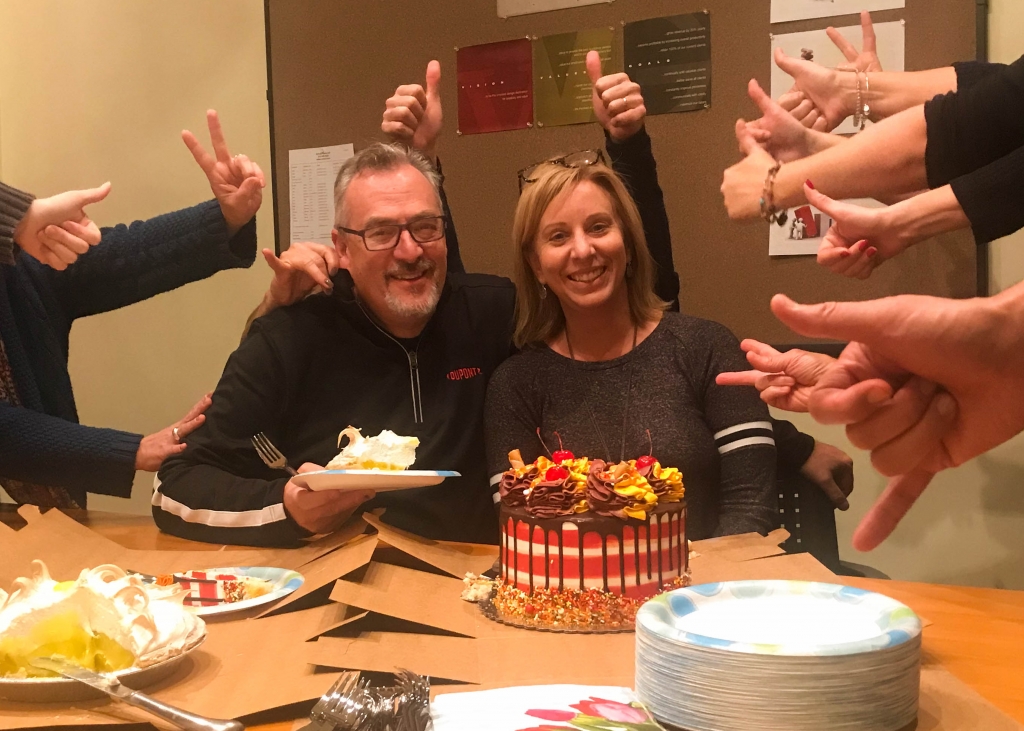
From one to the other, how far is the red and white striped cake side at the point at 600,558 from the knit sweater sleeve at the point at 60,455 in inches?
47.4

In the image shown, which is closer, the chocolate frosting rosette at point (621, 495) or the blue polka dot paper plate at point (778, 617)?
the blue polka dot paper plate at point (778, 617)

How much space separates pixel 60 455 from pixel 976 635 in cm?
186

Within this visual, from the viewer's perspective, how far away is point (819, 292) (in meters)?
Answer: 2.50

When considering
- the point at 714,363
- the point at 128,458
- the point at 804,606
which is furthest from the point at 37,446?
the point at 804,606

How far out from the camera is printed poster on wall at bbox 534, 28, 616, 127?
272cm

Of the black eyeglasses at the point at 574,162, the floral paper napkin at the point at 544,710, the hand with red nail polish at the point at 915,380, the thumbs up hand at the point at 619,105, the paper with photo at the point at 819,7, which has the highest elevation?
the paper with photo at the point at 819,7

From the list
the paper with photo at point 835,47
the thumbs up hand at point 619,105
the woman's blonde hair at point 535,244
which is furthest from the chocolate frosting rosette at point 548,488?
the paper with photo at point 835,47

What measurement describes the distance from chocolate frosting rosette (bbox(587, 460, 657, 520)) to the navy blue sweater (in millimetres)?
1272

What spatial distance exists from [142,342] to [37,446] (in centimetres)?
164

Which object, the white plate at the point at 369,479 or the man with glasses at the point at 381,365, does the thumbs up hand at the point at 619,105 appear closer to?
the man with glasses at the point at 381,365

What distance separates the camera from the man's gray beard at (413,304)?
208 cm

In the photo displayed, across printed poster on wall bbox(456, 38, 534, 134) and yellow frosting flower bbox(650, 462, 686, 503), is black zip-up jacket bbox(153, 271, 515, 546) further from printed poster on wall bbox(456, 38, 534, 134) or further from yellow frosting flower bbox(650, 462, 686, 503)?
printed poster on wall bbox(456, 38, 534, 134)

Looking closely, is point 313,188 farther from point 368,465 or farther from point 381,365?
point 368,465

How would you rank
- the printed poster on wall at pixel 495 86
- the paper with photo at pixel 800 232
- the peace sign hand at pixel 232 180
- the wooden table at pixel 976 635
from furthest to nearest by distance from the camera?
the printed poster on wall at pixel 495 86
the paper with photo at pixel 800 232
the peace sign hand at pixel 232 180
the wooden table at pixel 976 635
